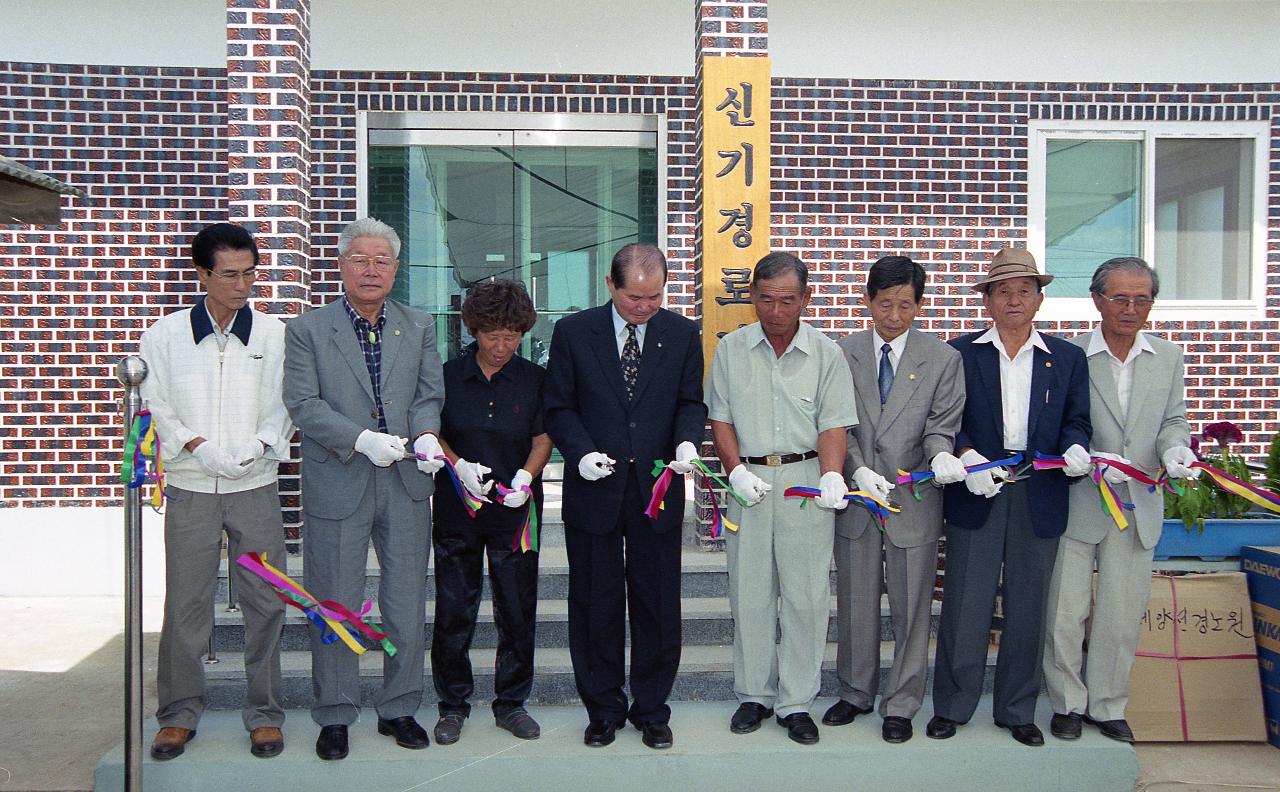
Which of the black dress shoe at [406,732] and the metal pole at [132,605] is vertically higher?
the metal pole at [132,605]

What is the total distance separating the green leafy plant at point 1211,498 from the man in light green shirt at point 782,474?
1753 millimetres

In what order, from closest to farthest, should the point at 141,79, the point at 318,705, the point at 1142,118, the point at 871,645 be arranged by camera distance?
the point at 318,705 → the point at 871,645 → the point at 141,79 → the point at 1142,118

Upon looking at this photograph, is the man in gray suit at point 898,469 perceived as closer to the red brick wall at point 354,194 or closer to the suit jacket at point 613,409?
the suit jacket at point 613,409

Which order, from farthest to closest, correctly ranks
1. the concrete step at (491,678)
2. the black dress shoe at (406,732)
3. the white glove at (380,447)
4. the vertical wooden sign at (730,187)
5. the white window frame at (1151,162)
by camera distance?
the white window frame at (1151,162) → the vertical wooden sign at (730,187) → the concrete step at (491,678) → the black dress shoe at (406,732) → the white glove at (380,447)

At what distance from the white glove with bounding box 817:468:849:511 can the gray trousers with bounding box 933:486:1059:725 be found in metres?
0.61

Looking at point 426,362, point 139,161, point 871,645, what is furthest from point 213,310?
point 139,161

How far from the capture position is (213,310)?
372cm

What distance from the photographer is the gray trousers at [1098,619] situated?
387cm

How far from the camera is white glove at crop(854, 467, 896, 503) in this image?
3.63 m

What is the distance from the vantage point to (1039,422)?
12.4 feet

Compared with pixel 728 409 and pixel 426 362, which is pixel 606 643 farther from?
pixel 426 362

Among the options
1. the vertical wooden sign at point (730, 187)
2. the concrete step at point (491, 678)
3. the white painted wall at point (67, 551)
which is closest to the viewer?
the concrete step at point (491, 678)

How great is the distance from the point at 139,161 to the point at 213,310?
11.1ft

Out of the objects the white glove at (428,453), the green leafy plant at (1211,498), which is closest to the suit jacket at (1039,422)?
the green leafy plant at (1211,498)
